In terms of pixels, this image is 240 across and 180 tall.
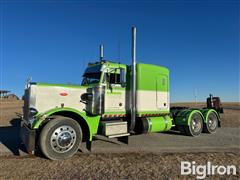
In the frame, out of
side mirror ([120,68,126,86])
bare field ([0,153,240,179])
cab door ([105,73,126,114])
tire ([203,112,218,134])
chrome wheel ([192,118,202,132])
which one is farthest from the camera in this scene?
tire ([203,112,218,134])

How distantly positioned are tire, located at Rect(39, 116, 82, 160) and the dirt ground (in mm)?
236

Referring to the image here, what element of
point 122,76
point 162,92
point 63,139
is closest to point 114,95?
point 122,76

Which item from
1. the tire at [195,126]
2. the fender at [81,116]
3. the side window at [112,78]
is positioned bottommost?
the tire at [195,126]

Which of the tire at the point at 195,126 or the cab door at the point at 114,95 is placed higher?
the cab door at the point at 114,95

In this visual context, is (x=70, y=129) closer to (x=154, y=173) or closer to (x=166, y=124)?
(x=154, y=173)

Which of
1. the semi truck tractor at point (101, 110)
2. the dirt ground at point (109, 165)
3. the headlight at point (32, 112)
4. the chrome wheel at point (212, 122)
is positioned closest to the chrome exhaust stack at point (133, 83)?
the semi truck tractor at point (101, 110)

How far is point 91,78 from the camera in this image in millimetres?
7406

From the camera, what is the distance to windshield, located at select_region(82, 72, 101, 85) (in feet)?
23.3

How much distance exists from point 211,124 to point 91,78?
22.7ft

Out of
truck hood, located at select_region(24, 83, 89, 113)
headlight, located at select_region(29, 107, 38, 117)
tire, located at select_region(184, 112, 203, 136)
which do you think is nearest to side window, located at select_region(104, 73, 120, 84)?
truck hood, located at select_region(24, 83, 89, 113)

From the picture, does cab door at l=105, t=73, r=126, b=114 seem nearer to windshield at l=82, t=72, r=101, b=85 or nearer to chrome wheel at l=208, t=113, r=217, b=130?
windshield at l=82, t=72, r=101, b=85

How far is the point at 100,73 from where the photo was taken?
7.06m

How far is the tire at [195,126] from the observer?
8982mm

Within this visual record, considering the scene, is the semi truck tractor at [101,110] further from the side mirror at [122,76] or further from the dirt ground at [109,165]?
the dirt ground at [109,165]
